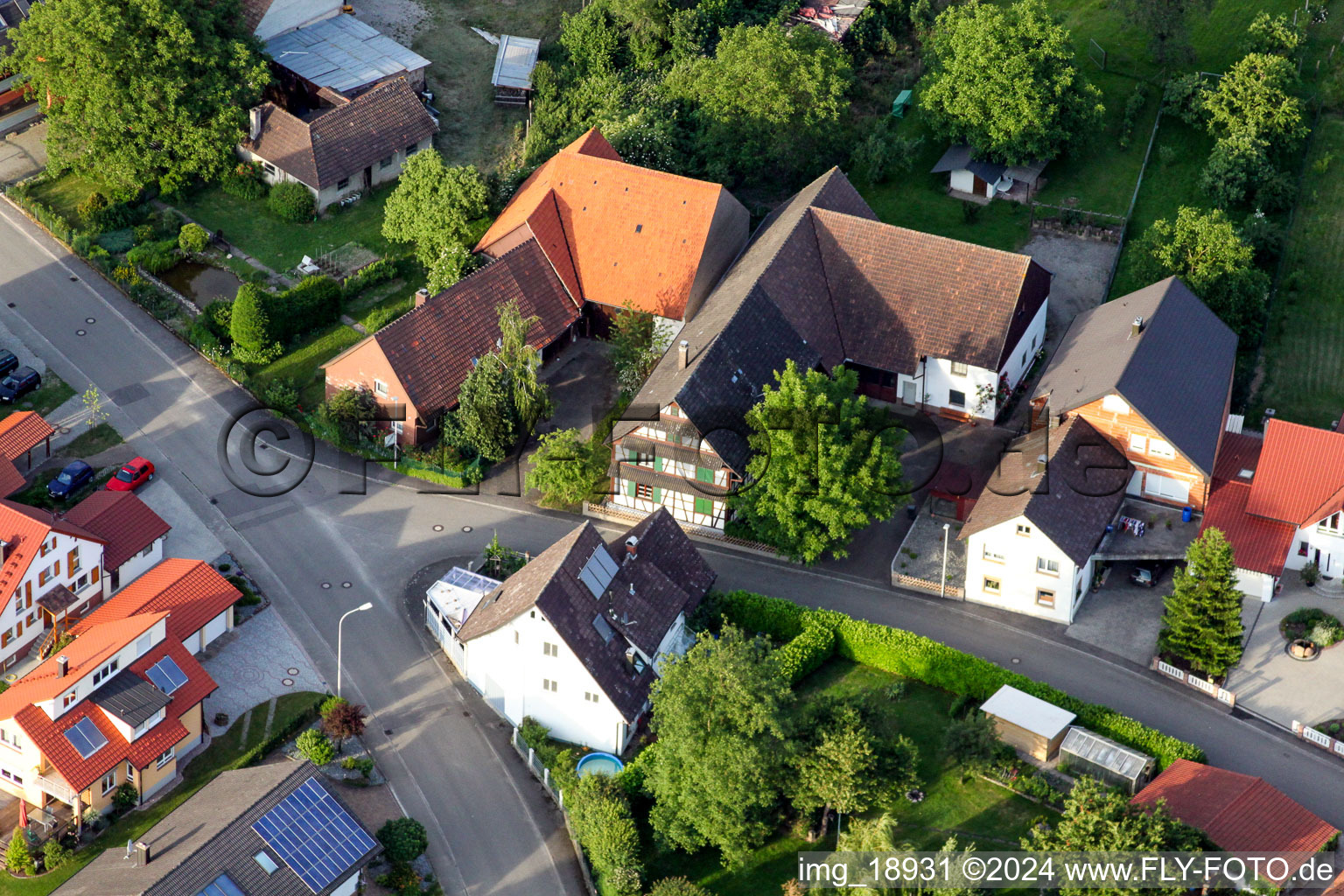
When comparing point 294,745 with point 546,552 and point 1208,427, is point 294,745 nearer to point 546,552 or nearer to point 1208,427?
point 546,552

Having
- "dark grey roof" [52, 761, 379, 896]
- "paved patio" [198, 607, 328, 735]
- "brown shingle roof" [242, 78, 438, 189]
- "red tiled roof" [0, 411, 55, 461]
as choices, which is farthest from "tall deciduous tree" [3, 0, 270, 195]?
"dark grey roof" [52, 761, 379, 896]

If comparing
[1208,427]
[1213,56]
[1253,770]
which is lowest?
→ [1253,770]

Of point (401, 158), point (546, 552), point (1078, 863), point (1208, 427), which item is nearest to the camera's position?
point (1078, 863)

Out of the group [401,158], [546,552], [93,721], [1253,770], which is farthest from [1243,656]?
[401,158]

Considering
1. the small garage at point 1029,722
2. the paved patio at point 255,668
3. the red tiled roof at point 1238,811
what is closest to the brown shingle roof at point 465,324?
the paved patio at point 255,668

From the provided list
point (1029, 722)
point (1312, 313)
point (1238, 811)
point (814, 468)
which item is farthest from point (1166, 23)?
point (1238, 811)

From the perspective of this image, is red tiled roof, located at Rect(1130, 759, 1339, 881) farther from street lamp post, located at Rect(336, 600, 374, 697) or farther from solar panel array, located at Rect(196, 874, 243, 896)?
solar panel array, located at Rect(196, 874, 243, 896)

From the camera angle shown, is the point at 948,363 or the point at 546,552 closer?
the point at 546,552

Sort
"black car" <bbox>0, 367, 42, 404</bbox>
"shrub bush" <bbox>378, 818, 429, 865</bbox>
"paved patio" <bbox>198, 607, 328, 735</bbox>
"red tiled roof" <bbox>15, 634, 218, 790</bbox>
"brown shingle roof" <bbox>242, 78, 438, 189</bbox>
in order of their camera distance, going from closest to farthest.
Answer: "shrub bush" <bbox>378, 818, 429, 865</bbox>, "red tiled roof" <bbox>15, 634, 218, 790</bbox>, "paved patio" <bbox>198, 607, 328, 735</bbox>, "black car" <bbox>0, 367, 42, 404</bbox>, "brown shingle roof" <bbox>242, 78, 438, 189</bbox>
